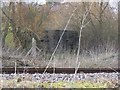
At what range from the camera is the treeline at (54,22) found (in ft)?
6.52

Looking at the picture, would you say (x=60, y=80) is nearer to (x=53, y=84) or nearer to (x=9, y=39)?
(x=53, y=84)

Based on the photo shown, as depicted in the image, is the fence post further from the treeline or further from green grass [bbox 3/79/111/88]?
green grass [bbox 3/79/111/88]

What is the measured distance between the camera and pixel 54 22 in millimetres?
2018

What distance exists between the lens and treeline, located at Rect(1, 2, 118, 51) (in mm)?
1987

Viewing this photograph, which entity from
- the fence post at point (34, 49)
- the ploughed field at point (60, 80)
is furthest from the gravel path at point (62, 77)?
the fence post at point (34, 49)

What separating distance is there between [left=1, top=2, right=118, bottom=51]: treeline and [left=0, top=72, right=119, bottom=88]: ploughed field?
243 millimetres

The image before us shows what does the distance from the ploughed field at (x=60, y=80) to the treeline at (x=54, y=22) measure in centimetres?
24

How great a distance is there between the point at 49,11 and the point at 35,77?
21.4 inches

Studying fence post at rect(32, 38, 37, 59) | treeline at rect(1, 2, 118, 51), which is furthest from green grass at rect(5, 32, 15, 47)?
fence post at rect(32, 38, 37, 59)

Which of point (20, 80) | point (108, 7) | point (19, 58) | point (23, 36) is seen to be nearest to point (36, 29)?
point (23, 36)

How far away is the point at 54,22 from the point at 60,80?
481 millimetres

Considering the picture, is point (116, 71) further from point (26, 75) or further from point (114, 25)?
point (26, 75)

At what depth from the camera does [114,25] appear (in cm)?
198

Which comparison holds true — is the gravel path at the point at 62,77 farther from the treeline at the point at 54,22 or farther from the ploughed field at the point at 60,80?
the treeline at the point at 54,22
